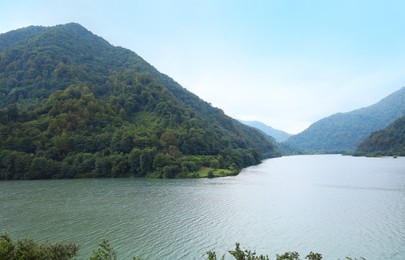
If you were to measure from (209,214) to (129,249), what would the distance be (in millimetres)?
14982

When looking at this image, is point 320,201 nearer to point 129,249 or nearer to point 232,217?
point 232,217

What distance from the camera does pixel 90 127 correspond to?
4112 inches

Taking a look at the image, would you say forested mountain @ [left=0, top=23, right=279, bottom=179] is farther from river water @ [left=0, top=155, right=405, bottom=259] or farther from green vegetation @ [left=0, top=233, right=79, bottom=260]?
green vegetation @ [left=0, top=233, right=79, bottom=260]

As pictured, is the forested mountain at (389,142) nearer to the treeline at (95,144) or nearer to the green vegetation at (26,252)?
the treeline at (95,144)

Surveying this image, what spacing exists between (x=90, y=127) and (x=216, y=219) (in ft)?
260

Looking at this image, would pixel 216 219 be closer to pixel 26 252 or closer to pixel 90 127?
pixel 26 252

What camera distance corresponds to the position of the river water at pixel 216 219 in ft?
92.5

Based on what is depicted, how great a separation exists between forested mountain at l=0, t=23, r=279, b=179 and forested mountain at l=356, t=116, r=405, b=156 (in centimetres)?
7788

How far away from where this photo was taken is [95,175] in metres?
86.2

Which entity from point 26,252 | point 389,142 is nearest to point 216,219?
point 26,252

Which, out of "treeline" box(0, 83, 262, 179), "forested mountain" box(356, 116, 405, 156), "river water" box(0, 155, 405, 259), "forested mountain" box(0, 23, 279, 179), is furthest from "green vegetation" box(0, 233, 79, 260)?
"forested mountain" box(356, 116, 405, 156)

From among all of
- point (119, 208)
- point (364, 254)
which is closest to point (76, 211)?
point (119, 208)

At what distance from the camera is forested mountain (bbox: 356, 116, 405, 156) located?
16498cm

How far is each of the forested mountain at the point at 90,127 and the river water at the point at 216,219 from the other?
24.3m
